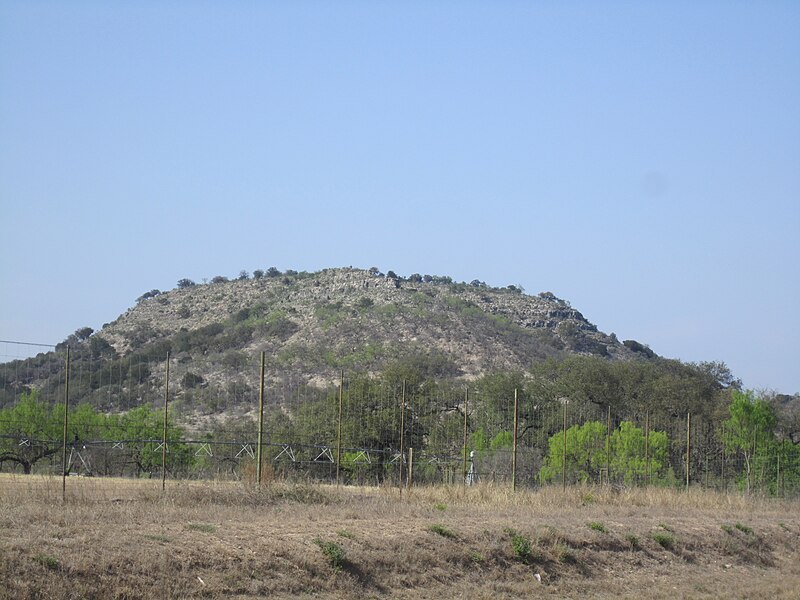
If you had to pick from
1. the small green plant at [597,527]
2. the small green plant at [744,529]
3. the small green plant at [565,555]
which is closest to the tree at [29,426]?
the small green plant at [565,555]

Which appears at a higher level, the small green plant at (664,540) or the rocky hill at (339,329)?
the rocky hill at (339,329)

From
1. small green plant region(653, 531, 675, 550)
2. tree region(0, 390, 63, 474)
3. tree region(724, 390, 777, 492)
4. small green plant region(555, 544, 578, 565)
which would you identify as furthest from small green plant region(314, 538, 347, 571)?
tree region(724, 390, 777, 492)

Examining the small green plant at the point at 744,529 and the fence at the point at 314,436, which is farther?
the fence at the point at 314,436

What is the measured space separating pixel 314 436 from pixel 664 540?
13259 mm

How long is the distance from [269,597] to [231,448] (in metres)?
15.7

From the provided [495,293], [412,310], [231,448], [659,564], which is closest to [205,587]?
[659,564]

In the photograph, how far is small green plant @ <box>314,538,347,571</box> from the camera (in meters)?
14.5

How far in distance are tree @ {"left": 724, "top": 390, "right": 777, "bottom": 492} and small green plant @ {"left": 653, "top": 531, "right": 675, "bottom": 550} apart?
18061 mm

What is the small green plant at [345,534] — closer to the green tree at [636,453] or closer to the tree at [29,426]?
the tree at [29,426]

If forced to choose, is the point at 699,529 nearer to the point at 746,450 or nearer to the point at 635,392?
the point at 746,450

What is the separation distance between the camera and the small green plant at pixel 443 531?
55.3 ft

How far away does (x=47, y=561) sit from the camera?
11984 millimetres

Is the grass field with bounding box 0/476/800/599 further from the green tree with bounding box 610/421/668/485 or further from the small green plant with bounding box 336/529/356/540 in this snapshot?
the green tree with bounding box 610/421/668/485

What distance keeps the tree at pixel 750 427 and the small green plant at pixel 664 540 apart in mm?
18061
